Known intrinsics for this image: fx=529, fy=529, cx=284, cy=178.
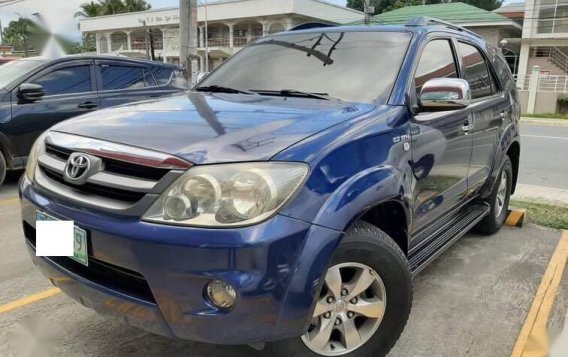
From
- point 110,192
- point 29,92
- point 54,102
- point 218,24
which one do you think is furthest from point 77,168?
point 218,24

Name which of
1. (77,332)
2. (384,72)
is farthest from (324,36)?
(77,332)

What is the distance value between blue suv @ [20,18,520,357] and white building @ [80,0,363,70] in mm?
32618

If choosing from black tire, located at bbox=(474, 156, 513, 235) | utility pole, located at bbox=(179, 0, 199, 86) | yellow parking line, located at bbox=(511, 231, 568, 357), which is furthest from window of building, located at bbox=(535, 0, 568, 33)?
yellow parking line, located at bbox=(511, 231, 568, 357)

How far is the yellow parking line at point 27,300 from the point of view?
3.25 meters

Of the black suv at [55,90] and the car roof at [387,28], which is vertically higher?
the car roof at [387,28]

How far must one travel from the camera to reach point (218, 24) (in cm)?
4688

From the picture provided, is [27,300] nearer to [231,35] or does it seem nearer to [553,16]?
[553,16]

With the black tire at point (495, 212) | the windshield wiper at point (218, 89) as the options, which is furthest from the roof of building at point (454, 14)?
the windshield wiper at point (218, 89)

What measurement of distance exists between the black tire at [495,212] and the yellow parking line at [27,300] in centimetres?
357

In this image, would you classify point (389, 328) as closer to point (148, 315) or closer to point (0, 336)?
point (148, 315)

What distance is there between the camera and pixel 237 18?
43.0m

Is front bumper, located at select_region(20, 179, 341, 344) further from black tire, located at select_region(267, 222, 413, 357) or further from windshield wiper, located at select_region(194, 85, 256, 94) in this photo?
windshield wiper, located at select_region(194, 85, 256, 94)

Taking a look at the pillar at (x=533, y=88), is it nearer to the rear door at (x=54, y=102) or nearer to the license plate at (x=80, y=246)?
the rear door at (x=54, y=102)

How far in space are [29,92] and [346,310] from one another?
5363 mm
